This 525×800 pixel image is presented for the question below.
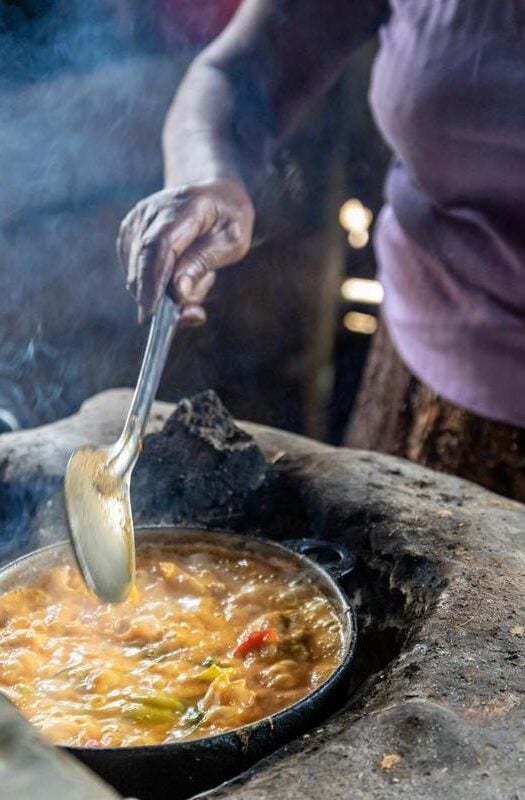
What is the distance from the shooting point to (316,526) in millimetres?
2527

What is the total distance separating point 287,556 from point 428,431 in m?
1.55

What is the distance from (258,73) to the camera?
308cm

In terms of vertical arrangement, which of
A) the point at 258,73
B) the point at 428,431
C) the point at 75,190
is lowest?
the point at 428,431

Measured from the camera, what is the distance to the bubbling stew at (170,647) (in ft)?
5.47

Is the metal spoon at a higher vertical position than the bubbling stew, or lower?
higher

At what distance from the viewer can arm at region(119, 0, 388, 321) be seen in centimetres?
251

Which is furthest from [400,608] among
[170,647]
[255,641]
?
[170,647]

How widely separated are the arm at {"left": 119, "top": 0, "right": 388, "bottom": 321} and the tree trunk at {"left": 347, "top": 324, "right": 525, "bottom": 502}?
1.14 m

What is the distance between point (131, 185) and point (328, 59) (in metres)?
2.07

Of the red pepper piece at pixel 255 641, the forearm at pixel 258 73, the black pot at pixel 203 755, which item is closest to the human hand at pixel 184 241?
the forearm at pixel 258 73

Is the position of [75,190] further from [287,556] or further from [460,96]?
[287,556]

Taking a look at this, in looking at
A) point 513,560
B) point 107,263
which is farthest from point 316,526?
point 107,263

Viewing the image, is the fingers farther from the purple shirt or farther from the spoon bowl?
the purple shirt

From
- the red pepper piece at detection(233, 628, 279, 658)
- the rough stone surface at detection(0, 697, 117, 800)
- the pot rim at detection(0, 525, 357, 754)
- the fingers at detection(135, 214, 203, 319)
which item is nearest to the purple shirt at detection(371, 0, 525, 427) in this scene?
the fingers at detection(135, 214, 203, 319)
